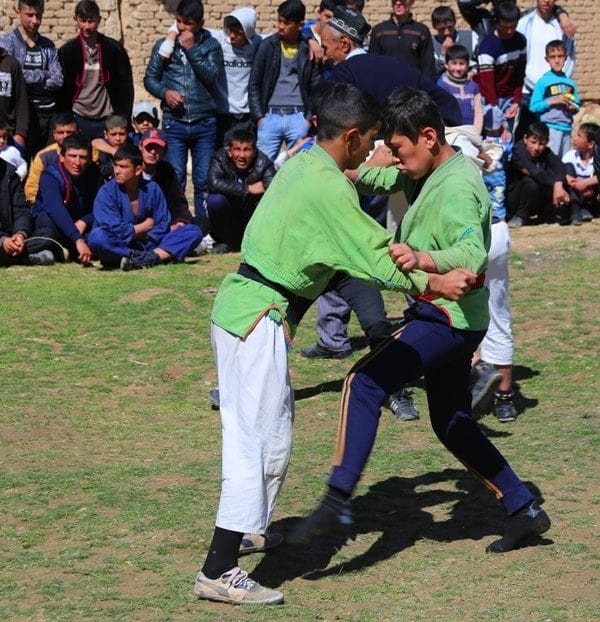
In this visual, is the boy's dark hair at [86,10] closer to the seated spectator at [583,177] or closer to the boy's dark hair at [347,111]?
the seated spectator at [583,177]

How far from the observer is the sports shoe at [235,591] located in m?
4.75

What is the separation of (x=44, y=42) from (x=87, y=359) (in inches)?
159

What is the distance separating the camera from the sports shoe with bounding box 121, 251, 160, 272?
10.5 metres

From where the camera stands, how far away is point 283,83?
11.6 metres

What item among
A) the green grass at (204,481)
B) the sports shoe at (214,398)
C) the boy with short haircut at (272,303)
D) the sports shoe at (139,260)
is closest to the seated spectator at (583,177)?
the green grass at (204,481)

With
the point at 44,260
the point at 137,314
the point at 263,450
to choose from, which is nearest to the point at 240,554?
the point at 263,450

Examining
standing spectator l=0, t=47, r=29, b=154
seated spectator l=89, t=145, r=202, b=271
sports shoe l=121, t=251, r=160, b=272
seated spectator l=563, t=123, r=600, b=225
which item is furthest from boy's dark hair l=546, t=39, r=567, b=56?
standing spectator l=0, t=47, r=29, b=154

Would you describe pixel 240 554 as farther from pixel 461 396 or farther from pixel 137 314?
pixel 137 314

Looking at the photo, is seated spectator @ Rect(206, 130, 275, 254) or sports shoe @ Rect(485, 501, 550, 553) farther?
seated spectator @ Rect(206, 130, 275, 254)

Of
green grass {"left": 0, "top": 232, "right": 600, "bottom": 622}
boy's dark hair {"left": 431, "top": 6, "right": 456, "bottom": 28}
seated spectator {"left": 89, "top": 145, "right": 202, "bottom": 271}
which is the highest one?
boy's dark hair {"left": 431, "top": 6, "right": 456, "bottom": 28}

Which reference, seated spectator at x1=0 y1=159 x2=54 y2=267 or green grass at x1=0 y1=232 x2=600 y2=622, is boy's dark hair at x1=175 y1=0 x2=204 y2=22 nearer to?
seated spectator at x1=0 y1=159 x2=54 y2=267

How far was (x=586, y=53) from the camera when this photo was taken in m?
18.0

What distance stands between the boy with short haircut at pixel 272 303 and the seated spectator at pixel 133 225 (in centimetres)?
574

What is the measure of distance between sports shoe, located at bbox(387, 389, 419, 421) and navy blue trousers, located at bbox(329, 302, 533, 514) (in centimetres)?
181
